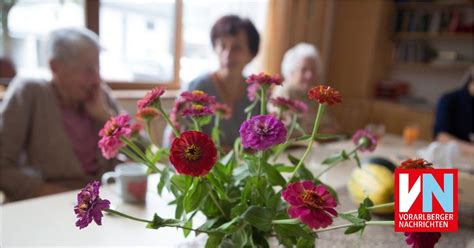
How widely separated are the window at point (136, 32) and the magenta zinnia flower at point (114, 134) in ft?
4.64

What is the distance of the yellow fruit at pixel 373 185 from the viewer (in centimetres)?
76

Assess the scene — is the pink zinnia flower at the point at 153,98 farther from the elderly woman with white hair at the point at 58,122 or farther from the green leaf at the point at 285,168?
the elderly woman with white hair at the point at 58,122

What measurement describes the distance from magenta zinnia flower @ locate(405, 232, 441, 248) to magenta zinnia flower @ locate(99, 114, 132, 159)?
1.26ft

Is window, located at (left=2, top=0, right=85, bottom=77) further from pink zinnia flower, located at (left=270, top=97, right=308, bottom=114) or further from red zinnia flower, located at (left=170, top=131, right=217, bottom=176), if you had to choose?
red zinnia flower, located at (left=170, top=131, right=217, bottom=176)

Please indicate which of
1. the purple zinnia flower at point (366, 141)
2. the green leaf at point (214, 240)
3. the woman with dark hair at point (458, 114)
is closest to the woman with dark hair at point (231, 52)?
the purple zinnia flower at point (366, 141)

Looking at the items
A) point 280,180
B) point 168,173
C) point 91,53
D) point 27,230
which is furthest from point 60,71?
point 280,180

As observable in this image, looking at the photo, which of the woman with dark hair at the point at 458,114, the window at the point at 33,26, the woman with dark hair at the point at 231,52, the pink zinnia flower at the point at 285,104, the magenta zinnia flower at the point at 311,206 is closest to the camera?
the magenta zinnia flower at the point at 311,206

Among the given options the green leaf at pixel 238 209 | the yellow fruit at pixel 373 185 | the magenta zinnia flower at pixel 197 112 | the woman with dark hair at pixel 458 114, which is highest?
the magenta zinnia flower at pixel 197 112

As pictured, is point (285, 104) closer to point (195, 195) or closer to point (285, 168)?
point (285, 168)

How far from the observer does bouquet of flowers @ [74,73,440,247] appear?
0.37 meters

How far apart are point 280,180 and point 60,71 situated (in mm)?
1173

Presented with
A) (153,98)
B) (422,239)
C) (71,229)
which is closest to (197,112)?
(153,98)

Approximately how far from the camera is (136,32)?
8.27 ft

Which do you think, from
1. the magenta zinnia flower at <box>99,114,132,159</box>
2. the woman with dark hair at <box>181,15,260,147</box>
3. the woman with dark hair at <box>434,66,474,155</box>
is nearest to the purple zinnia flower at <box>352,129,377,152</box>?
the magenta zinnia flower at <box>99,114,132,159</box>
